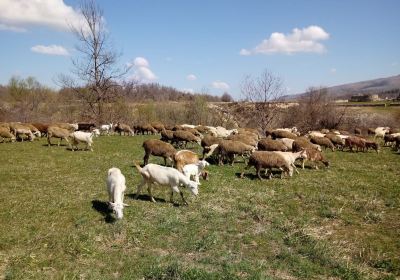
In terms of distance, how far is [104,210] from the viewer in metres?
11.0

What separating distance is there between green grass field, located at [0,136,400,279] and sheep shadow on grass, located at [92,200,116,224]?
0.19ft

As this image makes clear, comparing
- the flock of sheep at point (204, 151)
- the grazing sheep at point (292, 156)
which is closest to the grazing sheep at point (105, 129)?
the flock of sheep at point (204, 151)

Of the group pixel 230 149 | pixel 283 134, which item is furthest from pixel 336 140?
pixel 230 149

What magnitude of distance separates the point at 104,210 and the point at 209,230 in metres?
3.42

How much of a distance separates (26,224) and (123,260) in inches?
141

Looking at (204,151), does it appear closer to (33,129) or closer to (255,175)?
(255,175)

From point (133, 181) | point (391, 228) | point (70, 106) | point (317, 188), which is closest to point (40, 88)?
point (70, 106)

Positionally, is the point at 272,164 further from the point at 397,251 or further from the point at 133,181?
the point at 397,251

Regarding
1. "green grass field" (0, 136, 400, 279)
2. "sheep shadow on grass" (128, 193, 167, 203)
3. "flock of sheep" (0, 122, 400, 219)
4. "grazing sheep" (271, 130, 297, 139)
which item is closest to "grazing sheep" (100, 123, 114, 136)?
"flock of sheep" (0, 122, 400, 219)

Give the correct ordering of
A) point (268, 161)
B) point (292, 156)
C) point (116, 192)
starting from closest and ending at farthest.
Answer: point (116, 192)
point (268, 161)
point (292, 156)

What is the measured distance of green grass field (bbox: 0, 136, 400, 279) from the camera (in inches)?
302

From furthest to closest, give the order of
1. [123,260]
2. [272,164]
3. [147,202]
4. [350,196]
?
[272,164] → [350,196] → [147,202] → [123,260]

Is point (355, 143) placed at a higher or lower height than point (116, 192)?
lower

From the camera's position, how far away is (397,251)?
338 inches
